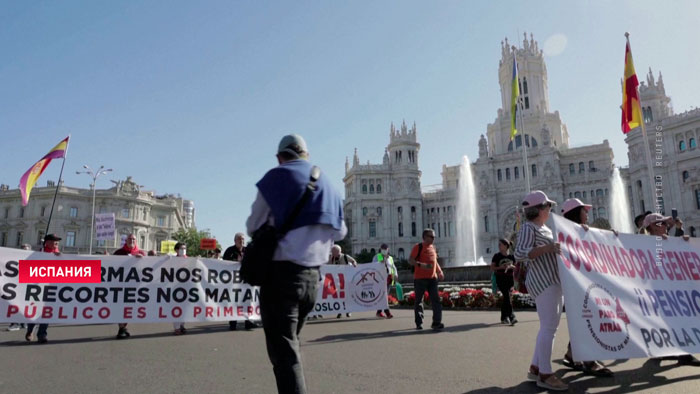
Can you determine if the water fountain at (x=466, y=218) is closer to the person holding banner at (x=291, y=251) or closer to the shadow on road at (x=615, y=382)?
the shadow on road at (x=615, y=382)

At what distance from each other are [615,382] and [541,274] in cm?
132

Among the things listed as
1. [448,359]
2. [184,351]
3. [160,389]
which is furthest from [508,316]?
[160,389]

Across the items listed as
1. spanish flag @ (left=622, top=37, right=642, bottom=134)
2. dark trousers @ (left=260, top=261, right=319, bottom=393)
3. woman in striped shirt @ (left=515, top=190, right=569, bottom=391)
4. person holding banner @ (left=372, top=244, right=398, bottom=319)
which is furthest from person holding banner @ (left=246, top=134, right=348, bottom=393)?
spanish flag @ (left=622, top=37, right=642, bottom=134)

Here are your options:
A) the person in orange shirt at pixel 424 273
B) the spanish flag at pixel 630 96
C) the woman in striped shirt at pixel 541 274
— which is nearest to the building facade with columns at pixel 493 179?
the spanish flag at pixel 630 96

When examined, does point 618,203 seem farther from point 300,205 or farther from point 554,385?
point 300,205

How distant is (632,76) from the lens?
17094mm

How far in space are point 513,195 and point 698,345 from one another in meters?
68.6

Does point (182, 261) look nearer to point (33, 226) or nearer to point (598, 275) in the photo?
point (598, 275)

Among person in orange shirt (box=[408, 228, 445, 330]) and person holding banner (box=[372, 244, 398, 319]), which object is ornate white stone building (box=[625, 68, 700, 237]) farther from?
person in orange shirt (box=[408, 228, 445, 330])

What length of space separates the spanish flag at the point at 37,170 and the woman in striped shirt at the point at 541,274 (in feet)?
69.0

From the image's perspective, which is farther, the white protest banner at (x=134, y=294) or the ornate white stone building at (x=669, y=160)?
the ornate white stone building at (x=669, y=160)
